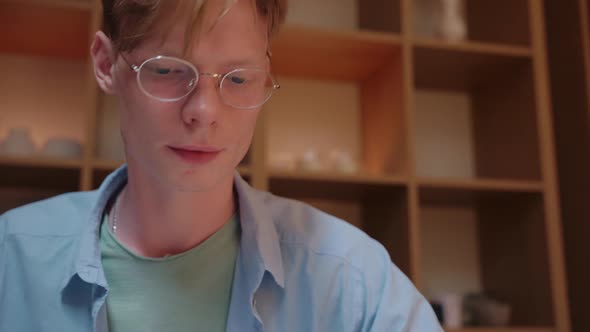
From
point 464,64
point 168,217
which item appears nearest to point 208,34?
point 168,217

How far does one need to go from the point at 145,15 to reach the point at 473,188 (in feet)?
4.68

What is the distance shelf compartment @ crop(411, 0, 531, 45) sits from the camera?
2205 mm

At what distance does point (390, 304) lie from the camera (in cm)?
97

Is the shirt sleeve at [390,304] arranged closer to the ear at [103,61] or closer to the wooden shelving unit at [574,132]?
the ear at [103,61]

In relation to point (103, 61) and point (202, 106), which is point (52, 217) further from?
point (202, 106)

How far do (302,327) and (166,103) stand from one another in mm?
404

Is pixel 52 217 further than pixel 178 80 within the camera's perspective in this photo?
Yes

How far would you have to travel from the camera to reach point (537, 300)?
2.07m

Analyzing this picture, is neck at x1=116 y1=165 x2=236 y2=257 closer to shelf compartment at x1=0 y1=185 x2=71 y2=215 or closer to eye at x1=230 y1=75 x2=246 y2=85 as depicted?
eye at x1=230 y1=75 x2=246 y2=85

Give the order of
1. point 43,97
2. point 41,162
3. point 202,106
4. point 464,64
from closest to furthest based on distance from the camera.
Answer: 1. point 202,106
2. point 41,162
3. point 43,97
4. point 464,64

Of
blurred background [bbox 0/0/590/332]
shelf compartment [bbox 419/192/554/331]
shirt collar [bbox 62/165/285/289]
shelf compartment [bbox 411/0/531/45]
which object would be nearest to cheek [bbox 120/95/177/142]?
shirt collar [bbox 62/165/285/289]

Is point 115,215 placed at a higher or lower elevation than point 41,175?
lower

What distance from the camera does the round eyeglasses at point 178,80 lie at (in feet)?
2.82

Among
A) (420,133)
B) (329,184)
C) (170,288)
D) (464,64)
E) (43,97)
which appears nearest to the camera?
(170,288)
